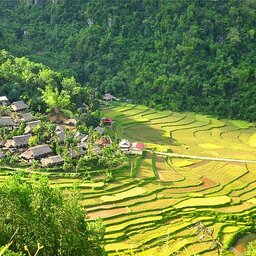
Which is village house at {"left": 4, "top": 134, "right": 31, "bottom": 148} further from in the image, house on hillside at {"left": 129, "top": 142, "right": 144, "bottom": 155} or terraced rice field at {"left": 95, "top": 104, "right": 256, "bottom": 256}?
house on hillside at {"left": 129, "top": 142, "right": 144, "bottom": 155}

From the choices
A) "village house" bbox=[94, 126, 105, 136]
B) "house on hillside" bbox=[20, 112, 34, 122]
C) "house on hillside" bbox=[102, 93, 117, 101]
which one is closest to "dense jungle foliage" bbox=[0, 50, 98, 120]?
"village house" bbox=[94, 126, 105, 136]

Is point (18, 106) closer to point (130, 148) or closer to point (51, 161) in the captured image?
point (51, 161)

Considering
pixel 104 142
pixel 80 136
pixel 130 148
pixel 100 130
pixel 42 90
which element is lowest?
pixel 100 130

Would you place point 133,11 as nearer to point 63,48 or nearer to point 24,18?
point 63,48

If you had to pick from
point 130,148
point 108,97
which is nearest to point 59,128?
point 130,148

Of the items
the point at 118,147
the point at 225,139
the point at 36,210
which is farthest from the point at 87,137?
the point at 36,210

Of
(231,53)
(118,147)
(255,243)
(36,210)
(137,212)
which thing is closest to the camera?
(36,210)
